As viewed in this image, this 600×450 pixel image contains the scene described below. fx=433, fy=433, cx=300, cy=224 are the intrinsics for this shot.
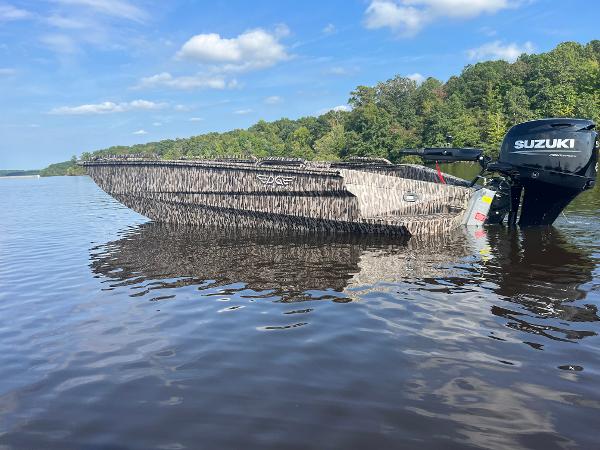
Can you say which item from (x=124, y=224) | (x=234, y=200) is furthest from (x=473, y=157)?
(x=124, y=224)

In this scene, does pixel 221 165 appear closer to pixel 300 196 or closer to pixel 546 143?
pixel 300 196

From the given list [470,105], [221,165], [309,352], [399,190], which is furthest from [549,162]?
[470,105]

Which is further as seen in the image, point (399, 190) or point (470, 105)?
point (470, 105)

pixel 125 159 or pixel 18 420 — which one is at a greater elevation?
pixel 125 159

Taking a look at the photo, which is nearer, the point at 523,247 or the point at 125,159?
the point at 523,247

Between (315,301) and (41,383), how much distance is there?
12.7ft

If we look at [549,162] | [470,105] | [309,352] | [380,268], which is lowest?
[309,352]

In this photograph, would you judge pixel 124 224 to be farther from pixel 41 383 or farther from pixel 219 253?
pixel 41 383

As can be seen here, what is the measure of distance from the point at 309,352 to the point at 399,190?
8958 mm

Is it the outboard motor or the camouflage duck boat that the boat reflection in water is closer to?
the camouflage duck boat

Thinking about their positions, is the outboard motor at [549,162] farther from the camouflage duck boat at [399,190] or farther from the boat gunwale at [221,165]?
the boat gunwale at [221,165]

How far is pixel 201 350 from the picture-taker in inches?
207

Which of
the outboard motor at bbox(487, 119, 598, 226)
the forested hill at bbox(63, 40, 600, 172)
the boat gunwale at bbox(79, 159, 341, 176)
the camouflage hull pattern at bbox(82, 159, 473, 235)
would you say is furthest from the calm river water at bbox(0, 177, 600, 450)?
the forested hill at bbox(63, 40, 600, 172)

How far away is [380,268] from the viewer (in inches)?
356
